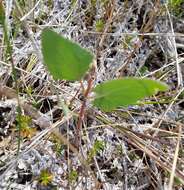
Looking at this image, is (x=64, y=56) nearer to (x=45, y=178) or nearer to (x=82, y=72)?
(x=82, y=72)

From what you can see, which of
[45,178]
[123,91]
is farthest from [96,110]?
[123,91]

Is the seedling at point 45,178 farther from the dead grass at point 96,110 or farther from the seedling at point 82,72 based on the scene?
the seedling at point 82,72

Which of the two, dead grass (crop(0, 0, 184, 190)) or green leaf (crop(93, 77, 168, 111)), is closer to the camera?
green leaf (crop(93, 77, 168, 111))

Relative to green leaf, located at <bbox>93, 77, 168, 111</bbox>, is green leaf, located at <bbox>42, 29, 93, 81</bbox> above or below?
above

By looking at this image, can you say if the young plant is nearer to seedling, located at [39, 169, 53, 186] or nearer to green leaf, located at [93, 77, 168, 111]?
green leaf, located at [93, 77, 168, 111]

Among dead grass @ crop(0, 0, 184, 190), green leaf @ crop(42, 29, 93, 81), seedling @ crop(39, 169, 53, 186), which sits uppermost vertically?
green leaf @ crop(42, 29, 93, 81)

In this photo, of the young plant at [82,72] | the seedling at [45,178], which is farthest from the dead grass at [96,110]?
the young plant at [82,72]

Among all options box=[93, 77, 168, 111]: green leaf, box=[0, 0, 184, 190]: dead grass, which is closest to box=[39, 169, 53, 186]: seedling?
box=[0, 0, 184, 190]: dead grass
